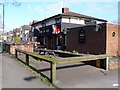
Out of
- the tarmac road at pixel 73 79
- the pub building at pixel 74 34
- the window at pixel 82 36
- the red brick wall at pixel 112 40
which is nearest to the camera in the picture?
the tarmac road at pixel 73 79

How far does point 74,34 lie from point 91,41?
12.0ft

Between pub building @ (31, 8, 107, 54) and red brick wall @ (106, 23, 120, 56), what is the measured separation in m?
0.37

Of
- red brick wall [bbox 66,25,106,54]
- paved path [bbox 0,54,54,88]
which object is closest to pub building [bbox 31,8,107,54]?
red brick wall [bbox 66,25,106,54]

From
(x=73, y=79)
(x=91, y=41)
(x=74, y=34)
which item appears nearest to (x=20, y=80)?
(x=73, y=79)

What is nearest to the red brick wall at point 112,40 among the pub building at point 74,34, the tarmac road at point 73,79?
the pub building at point 74,34

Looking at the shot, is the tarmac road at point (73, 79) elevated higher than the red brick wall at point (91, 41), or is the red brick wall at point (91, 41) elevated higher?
the red brick wall at point (91, 41)

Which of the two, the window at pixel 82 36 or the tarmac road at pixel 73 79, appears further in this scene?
the window at pixel 82 36

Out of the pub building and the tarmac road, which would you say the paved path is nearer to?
the tarmac road

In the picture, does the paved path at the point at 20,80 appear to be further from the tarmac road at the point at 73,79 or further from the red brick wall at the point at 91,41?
the red brick wall at the point at 91,41

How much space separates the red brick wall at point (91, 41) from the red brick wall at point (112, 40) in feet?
1.22

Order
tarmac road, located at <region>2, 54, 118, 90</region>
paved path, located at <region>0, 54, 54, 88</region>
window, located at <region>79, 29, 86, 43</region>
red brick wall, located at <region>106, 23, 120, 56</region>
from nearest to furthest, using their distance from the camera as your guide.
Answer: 1. paved path, located at <region>0, 54, 54, 88</region>
2. tarmac road, located at <region>2, 54, 118, 90</region>
3. red brick wall, located at <region>106, 23, 120, 56</region>
4. window, located at <region>79, 29, 86, 43</region>

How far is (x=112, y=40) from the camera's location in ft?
56.7

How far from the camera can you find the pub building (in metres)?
17.5

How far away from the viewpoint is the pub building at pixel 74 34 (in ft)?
57.4
